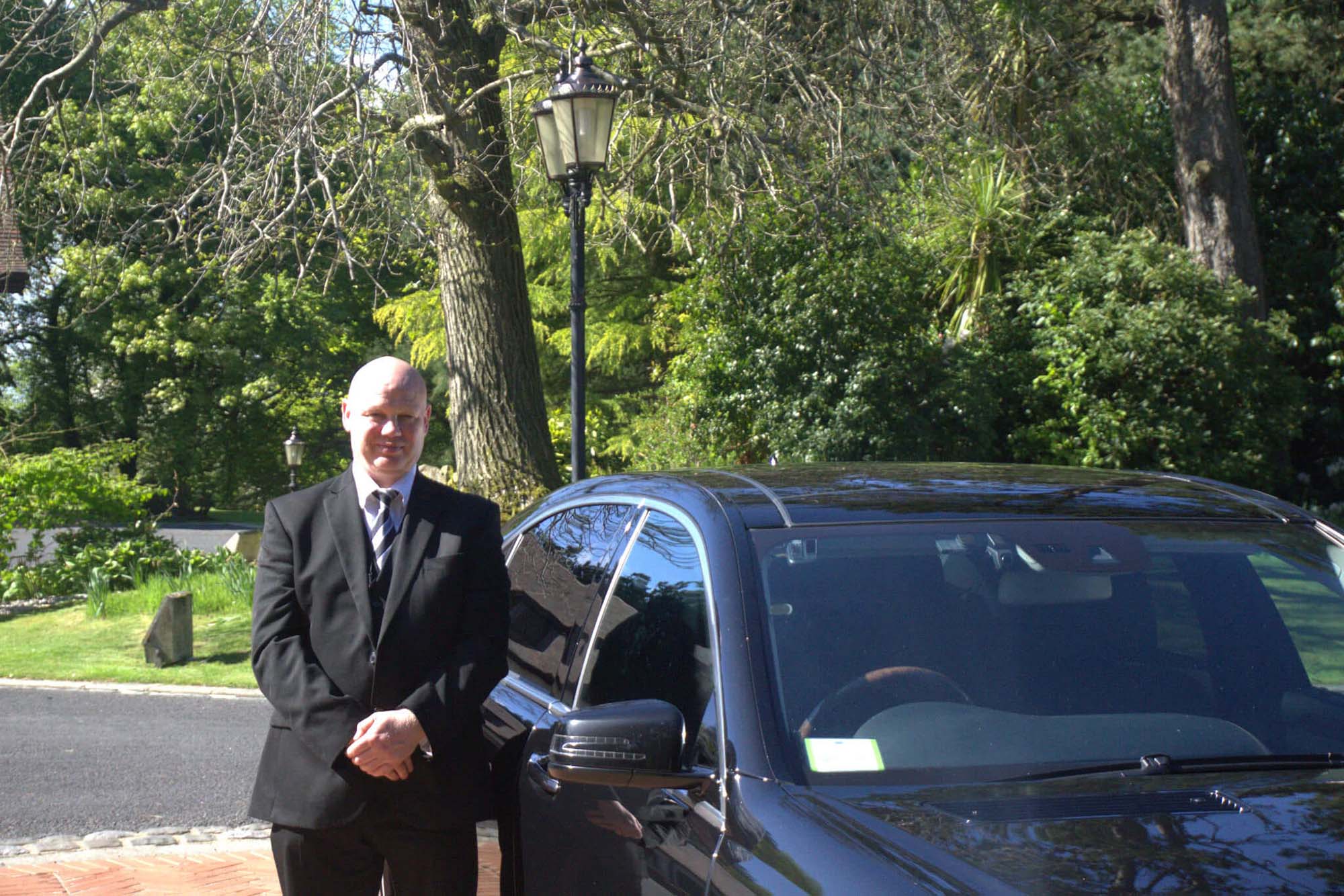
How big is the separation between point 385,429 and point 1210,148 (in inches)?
586

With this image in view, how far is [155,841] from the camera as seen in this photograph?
20.2ft

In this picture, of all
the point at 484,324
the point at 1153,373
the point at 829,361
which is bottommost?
the point at 1153,373

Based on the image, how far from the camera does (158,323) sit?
38969mm

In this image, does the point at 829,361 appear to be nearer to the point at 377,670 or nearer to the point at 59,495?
the point at 59,495

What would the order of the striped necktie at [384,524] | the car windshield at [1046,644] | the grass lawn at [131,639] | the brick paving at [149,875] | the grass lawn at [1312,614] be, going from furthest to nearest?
the grass lawn at [131,639] < the brick paving at [149,875] < the striped necktie at [384,524] < the grass lawn at [1312,614] < the car windshield at [1046,644]

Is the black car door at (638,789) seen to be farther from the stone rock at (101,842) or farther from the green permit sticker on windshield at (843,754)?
the stone rock at (101,842)

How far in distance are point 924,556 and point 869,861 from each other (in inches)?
36.9

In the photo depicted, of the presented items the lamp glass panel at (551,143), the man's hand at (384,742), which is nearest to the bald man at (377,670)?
the man's hand at (384,742)

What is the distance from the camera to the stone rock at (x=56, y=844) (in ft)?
19.6

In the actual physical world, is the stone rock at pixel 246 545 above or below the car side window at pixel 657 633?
below

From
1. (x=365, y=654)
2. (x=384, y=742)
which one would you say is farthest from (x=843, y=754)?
(x=365, y=654)

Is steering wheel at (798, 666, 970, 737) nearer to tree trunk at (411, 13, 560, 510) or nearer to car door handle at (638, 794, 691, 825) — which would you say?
car door handle at (638, 794, 691, 825)

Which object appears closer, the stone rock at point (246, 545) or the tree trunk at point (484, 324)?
the tree trunk at point (484, 324)

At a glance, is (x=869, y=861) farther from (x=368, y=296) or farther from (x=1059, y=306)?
(x=368, y=296)
